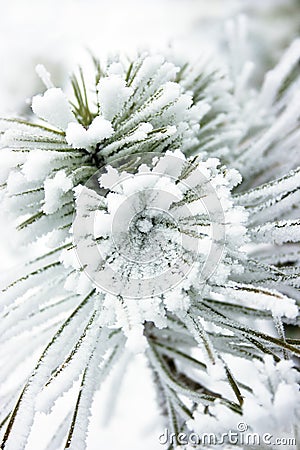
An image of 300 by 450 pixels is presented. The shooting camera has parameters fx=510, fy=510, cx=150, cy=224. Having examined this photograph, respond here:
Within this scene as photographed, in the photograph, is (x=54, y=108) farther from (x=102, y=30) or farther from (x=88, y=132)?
(x=102, y=30)

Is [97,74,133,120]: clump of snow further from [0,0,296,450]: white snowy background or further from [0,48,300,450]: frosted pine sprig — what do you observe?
[0,0,296,450]: white snowy background

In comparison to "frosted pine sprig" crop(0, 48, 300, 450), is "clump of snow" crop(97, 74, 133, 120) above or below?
above

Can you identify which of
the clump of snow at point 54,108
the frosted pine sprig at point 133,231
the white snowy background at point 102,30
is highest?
the white snowy background at point 102,30

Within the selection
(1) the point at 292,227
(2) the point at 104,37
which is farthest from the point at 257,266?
(2) the point at 104,37

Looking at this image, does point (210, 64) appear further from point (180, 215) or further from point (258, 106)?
point (180, 215)

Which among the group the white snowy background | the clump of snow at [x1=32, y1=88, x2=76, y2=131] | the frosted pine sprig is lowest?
the frosted pine sprig

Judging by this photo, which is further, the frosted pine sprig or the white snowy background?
the white snowy background

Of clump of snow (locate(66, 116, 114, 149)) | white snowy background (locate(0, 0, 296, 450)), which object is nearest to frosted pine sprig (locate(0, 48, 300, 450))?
clump of snow (locate(66, 116, 114, 149))

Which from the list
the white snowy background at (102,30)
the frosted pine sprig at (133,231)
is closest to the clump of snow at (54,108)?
the frosted pine sprig at (133,231)

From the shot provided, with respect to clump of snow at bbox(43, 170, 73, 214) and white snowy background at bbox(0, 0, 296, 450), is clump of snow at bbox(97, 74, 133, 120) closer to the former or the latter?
clump of snow at bbox(43, 170, 73, 214)

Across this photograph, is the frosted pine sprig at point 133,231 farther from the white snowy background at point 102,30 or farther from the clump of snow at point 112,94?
the white snowy background at point 102,30

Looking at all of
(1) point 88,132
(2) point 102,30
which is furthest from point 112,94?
(2) point 102,30
